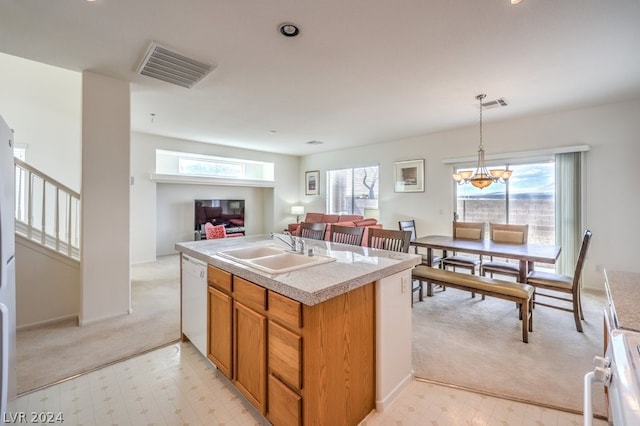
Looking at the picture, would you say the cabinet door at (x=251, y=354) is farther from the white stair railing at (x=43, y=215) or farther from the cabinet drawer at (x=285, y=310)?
the white stair railing at (x=43, y=215)

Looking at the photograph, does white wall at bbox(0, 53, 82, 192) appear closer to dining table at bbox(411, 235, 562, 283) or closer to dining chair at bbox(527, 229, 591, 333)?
dining table at bbox(411, 235, 562, 283)

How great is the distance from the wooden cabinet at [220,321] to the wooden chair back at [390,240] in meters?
1.36

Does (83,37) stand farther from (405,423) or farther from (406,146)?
(406,146)

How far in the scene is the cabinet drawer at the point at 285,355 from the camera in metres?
1.30

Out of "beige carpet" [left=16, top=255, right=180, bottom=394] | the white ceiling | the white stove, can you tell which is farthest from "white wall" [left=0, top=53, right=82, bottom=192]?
the white stove

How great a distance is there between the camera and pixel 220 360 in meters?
1.88

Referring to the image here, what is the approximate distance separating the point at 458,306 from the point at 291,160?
6.15m

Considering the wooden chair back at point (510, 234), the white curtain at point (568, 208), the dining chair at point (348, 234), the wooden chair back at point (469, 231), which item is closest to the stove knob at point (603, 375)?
the dining chair at point (348, 234)

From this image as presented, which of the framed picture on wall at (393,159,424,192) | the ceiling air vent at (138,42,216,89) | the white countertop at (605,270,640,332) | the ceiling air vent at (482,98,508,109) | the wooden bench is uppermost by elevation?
the ceiling air vent at (482,98,508,109)

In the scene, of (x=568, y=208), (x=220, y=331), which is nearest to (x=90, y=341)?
(x=220, y=331)

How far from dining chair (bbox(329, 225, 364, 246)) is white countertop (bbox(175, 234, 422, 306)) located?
43 cm

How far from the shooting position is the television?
258 inches

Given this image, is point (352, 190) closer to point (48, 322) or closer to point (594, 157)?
point (594, 157)

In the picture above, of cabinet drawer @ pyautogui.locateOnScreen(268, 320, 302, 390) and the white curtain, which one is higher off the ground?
the white curtain
